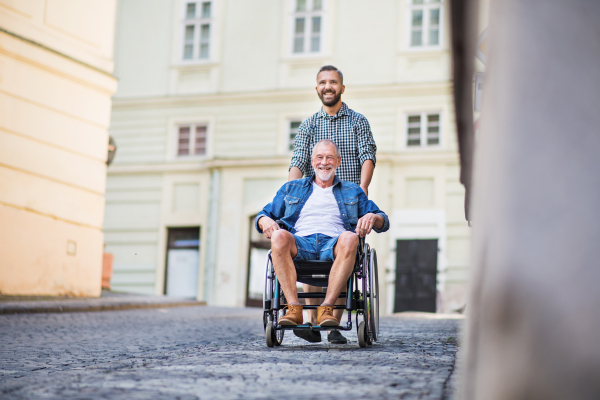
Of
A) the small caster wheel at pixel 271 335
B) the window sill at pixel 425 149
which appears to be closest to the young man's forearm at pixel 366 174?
the small caster wheel at pixel 271 335

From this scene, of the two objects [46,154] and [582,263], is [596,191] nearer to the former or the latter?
[582,263]

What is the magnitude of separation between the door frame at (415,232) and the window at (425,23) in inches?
169

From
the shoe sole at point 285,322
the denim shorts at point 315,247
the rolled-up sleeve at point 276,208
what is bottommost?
the shoe sole at point 285,322

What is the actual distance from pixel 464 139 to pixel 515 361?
40 cm

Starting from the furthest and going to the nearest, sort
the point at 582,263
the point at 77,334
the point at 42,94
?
the point at 42,94 < the point at 77,334 < the point at 582,263

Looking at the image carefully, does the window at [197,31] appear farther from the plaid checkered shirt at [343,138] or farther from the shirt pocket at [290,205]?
the shirt pocket at [290,205]

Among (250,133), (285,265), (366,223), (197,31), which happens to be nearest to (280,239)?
(285,265)

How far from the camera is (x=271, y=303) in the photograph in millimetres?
5125

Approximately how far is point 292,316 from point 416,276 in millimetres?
15475

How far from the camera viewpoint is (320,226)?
535 centimetres

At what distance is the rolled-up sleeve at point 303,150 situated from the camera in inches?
238

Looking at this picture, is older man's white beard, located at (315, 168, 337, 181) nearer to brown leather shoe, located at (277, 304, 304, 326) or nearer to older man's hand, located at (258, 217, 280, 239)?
older man's hand, located at (258, 217, 280, 239)

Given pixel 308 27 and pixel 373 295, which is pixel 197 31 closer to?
pixel 308 27

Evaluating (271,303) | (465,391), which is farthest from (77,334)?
(465,391)
